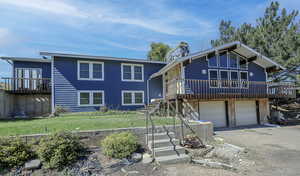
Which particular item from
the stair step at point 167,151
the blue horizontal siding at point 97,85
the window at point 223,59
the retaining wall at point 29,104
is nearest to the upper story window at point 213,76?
the window at point 223,59

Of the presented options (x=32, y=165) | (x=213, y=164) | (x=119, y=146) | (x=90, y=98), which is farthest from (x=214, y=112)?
(x=32, y=165)

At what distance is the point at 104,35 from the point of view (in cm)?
1438

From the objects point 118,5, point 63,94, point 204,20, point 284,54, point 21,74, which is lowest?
point 63,94

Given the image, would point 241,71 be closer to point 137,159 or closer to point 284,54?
point 284,54

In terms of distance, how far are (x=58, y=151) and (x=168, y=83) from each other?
32.4 ft

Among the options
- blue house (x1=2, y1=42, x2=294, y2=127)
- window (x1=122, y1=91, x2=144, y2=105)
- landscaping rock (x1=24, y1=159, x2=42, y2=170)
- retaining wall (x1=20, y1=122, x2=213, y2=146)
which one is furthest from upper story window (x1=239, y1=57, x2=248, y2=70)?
landscaping rock (x1=24, y1=159, x2=42, y2=170)

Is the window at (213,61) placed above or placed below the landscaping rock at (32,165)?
above

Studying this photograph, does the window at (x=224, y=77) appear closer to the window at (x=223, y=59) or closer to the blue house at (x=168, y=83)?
the blue house at (x=168, y=83)

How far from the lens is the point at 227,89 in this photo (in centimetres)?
1362

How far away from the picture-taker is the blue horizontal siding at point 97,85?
505 inches

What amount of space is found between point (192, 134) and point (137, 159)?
289 centimetres

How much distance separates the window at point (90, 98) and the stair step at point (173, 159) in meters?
9.71

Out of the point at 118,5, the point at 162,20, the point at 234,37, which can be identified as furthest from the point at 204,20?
the point at 234,37

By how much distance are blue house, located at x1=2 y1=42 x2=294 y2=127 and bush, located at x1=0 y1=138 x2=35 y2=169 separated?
844 cm
